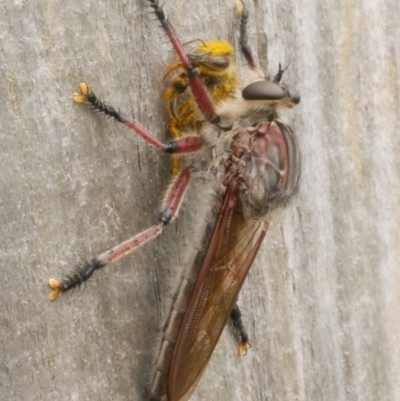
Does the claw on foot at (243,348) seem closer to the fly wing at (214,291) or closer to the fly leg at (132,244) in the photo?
the fly wing at (214,291)

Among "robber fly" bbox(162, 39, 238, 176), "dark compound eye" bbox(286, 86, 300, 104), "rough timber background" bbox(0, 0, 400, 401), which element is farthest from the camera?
"dark compound eye" bbox(286, 86, 300, 104)

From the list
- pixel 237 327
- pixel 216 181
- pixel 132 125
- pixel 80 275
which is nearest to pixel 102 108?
pixel 132 125

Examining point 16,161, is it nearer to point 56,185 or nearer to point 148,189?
point 56,185

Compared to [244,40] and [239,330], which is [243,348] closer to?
[239,330]

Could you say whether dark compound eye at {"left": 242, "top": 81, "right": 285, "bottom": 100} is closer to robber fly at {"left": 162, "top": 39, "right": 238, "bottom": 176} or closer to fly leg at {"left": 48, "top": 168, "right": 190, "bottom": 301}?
robber fly at {"left": 162, "top": 39, "right": 238, "bottom": 176}

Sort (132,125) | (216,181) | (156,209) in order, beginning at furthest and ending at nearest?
(216,181) → (156,209) → (132,125)

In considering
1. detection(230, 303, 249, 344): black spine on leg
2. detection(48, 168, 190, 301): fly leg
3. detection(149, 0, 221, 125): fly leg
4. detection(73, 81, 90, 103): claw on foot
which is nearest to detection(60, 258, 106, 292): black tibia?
detection(48, 168, 190, 301): fly leg

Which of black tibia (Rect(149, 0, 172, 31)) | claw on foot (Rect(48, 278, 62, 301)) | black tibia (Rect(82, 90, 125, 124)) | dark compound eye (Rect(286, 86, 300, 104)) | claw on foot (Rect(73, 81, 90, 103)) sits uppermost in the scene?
black tibia (Rect(149, 0, 172, 31))

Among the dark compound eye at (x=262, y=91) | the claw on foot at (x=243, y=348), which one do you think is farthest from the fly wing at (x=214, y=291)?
the dark compound eye at (x=262, y=91)

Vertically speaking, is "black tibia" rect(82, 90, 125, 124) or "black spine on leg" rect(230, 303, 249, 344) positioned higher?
"black tibia" rect(82, 90, 125, 124)
